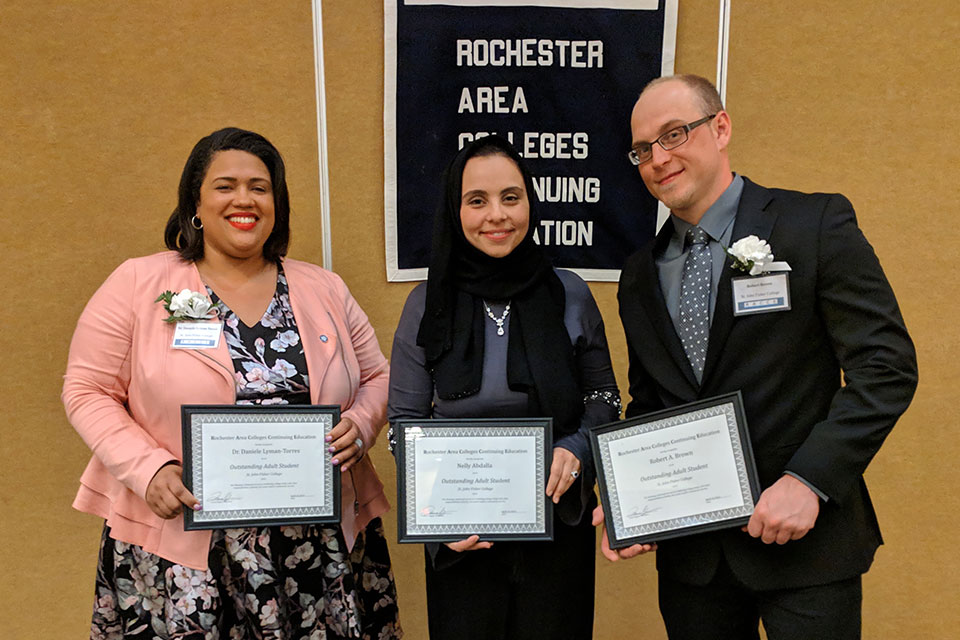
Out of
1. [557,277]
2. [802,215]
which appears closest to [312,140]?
[557,277]

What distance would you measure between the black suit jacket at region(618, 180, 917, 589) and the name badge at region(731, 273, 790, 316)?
0.05ft

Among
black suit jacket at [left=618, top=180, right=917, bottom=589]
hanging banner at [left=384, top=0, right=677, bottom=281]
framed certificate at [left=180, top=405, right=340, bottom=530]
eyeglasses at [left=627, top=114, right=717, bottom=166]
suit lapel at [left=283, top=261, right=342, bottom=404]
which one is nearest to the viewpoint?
black suit jacket at [left=618, top=180, right=917, bottom=589]

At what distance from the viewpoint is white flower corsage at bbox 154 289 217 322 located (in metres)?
2.14

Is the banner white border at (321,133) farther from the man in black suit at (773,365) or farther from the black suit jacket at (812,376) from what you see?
the black suit jacket at (812,376)

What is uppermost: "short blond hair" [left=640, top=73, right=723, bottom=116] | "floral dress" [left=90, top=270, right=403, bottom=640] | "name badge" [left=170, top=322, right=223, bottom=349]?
"short blond hair" [left=640, top=73, right=723, bottom=116]

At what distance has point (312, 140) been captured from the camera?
3.16 m

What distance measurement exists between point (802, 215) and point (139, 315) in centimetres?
183

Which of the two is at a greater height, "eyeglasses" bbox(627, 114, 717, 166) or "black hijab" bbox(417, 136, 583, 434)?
"eyeglasses" bbox(627, 114, 717, 166)

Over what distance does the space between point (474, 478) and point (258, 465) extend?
1.97 feet

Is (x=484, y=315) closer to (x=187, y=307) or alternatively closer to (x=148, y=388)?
(x=187, y=307)

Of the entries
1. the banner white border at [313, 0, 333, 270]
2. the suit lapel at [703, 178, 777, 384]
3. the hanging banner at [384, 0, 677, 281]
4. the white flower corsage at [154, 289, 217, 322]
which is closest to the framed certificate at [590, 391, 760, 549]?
the suit lapel at [703, 178, 777, 384]
